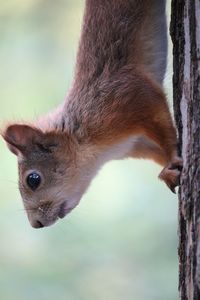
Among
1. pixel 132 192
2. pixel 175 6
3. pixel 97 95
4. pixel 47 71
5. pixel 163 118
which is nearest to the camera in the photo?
pixel 175 6

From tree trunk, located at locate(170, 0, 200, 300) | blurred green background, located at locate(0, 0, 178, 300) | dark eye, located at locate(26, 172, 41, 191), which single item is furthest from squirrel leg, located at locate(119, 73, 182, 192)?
blurred green background, located at locate(0, 0, 178, 300)

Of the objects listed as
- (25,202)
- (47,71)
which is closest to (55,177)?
(25,202)

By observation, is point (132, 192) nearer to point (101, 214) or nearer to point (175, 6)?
point (101, 214)

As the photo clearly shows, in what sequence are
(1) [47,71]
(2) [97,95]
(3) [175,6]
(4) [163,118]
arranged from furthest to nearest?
1. (1) [47,71]
2. (2) [97,95]
3. (4) [163,118]
4. (3) [175,6]

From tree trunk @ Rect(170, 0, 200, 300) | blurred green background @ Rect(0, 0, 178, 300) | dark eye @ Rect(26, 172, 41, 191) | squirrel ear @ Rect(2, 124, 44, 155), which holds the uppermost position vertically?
blurred green background @ Rect(0, 0, 178, 300)

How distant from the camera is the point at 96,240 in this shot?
6617 mm

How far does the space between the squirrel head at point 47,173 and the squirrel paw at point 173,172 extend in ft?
3.14

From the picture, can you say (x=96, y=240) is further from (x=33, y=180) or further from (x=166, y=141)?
(x=166, y=141)

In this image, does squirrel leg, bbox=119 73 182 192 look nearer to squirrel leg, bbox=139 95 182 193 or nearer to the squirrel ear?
squirrel leg, bbox=139 95 182 193

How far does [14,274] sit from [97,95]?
7.40 feet

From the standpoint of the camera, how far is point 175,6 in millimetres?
4234

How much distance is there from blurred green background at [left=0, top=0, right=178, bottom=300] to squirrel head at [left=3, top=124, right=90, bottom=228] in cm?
123

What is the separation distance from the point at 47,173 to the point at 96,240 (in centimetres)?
163

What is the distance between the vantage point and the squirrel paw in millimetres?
4082
